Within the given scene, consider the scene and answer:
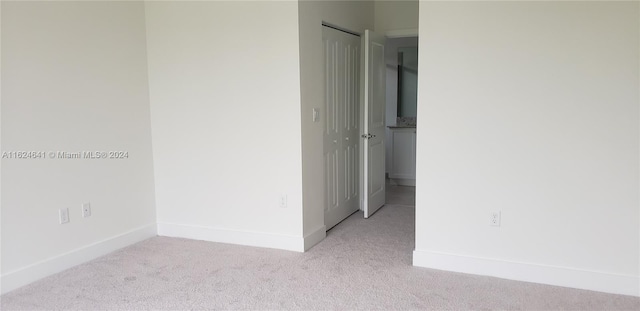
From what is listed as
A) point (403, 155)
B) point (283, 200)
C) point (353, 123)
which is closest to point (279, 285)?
point (283, 200)

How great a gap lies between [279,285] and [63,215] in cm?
166

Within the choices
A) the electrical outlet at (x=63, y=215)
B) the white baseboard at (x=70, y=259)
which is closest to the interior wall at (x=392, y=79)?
the white baseboard at (x=70, y=259)

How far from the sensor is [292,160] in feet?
12.2

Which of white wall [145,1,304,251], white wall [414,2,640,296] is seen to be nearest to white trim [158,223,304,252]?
white wall [145,1,304,251]

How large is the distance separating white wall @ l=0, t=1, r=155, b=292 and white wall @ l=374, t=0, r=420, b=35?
8.23 feet

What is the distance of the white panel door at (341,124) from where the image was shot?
4223 millimetres

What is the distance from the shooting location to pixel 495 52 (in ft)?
10.0

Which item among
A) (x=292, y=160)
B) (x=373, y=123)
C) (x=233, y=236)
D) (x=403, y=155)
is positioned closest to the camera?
(x=292, y=160)

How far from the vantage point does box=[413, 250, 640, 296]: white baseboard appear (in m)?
2.92

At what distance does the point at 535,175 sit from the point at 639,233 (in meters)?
0.67

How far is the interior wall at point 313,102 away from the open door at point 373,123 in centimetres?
61

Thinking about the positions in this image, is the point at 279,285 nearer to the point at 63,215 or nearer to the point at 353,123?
the point at 63,215

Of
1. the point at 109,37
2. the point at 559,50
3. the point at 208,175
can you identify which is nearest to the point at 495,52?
the point at 559,50

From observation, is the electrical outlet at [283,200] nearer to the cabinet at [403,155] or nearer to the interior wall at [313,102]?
the interior wall at [313,102]
